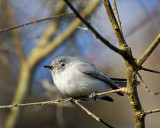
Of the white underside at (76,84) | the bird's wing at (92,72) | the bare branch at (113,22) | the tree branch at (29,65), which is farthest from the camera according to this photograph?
the tree branch at (29,65)

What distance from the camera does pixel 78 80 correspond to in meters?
2.78

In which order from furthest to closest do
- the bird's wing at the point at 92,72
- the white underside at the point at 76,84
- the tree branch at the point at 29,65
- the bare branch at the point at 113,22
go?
the tree branch at the point at 29,65
the bird's wing at the point at 92,72
the white underside at the point at 76,84
the bare branch at the point at 113,22

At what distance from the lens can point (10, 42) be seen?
507 cm

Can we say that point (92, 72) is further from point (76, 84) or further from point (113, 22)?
point (113, 22)

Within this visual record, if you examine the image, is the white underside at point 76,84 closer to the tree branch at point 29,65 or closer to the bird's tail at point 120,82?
the bird's tail at point 120,82

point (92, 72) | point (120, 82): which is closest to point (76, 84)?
point (92, 72)

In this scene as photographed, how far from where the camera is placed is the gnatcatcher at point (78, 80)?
9.06 ft

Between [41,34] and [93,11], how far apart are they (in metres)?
1.19

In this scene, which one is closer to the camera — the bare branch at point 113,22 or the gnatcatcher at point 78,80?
the bare branch at point 113,22

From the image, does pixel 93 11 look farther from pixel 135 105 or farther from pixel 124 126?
pixel 135 105

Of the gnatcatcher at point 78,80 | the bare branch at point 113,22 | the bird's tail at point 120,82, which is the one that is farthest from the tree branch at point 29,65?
the bare branch at point 113,22

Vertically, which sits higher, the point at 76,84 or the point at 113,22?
the point at 76,84

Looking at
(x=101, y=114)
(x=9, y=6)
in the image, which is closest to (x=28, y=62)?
(x=9, y=6)

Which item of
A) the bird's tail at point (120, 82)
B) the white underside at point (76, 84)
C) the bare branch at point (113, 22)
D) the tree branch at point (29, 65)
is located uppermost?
the tree branch at point (29, 65)
